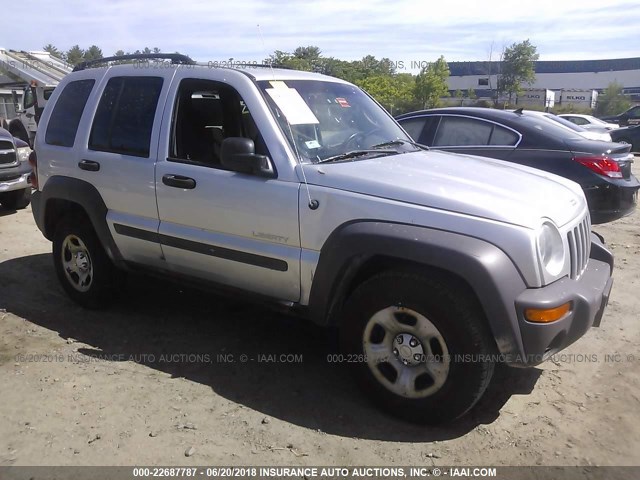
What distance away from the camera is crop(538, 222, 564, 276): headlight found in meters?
2.90

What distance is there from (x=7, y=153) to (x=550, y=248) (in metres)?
8.46

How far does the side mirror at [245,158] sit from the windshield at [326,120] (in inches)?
8.5

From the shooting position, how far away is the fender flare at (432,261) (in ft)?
9.09

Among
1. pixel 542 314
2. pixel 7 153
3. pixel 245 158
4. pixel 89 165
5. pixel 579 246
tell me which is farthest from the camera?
pixel 7 153

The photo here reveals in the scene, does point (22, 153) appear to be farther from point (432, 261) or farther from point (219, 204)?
point (432, 261)

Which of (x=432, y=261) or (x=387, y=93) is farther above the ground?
(x=432, y=261)

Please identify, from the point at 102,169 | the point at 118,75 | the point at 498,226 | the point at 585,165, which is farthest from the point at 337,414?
the point at 585,165

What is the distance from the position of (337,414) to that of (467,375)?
2.73ft

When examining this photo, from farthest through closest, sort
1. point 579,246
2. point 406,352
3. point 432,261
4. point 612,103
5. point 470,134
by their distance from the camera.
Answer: point 612,103 → point 470,134 → point 579,246 → point 406,352 → point 432,261

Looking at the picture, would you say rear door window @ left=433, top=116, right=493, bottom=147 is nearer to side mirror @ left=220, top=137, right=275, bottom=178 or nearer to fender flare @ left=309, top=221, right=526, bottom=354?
side mirror @ left=220, top=137, right=275, bottom=178

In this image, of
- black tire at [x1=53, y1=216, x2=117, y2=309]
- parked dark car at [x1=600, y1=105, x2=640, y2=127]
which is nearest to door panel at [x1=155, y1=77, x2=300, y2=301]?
black tire at [x1=53, y1=216, x2=117, y2=309]

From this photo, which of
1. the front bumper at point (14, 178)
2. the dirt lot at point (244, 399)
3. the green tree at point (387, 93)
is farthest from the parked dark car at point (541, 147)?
the green tree at point (387, 93)

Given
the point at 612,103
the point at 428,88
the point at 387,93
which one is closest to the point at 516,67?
the point at 612,103

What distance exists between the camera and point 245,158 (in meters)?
3.45
